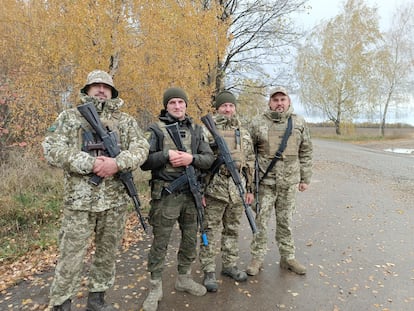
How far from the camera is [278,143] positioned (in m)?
3.65

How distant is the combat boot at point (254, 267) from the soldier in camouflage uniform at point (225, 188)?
0.14 meters

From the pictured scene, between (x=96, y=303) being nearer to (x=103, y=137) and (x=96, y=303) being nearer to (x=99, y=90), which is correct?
(x=103, y=137)

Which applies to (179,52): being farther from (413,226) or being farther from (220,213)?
(413,226)

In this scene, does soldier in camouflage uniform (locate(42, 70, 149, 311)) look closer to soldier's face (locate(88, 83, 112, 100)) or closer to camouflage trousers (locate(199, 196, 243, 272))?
soldier's face (locate(88, 83, 112, 100))

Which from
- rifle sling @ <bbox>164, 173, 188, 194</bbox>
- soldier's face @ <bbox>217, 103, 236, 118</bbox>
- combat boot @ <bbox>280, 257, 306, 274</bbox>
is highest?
soldier's face @ <bbox>217, 103, 236, 118</bbox>

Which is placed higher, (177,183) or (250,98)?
(250,98)

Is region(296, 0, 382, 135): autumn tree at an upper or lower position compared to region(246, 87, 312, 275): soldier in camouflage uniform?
upper

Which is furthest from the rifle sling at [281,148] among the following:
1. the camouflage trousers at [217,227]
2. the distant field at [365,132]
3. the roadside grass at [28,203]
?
the distant field at [365,132]

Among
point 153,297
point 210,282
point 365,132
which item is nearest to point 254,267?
point 210,282

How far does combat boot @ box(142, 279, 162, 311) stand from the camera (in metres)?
2.86

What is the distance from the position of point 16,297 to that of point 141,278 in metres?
1.33

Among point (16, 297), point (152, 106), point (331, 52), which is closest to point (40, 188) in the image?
point (152, 106)

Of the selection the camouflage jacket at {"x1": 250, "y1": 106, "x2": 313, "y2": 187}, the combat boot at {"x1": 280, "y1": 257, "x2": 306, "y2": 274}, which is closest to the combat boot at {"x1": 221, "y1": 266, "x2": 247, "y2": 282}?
the combat boot at {"x1": 280, "y1": 257, "x2": 306, "y2": 274}

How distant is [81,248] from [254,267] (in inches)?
81.3
